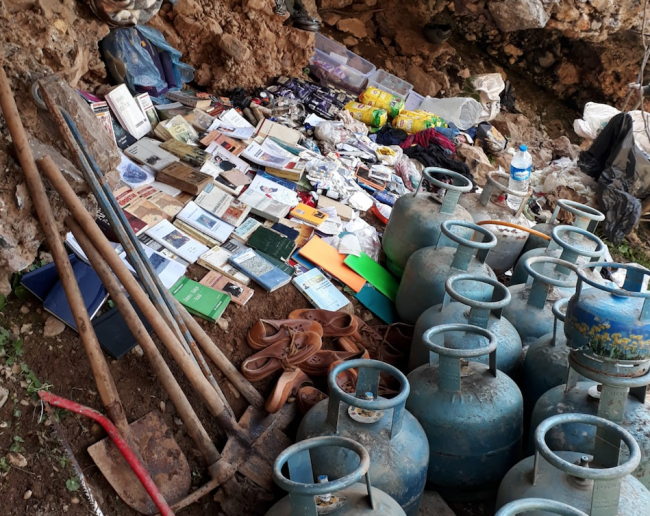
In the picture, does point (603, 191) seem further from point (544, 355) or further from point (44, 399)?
point (44, 399)

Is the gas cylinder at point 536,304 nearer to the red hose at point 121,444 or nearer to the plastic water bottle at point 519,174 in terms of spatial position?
the plastic water bottle at point 519,174

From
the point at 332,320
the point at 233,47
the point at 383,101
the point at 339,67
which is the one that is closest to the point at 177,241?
the point at 332,320

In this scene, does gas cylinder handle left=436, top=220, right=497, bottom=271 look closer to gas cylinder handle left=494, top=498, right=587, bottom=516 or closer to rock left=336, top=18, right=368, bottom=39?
gas cylinder handle left=494, top=498, right=587, bottom=516

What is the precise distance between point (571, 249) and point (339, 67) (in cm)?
442

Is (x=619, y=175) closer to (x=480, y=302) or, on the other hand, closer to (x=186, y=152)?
(x=480, y=302)

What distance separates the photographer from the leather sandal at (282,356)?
131 inches

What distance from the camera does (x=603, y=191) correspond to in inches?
234

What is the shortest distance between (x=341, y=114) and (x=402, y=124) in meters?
0.79

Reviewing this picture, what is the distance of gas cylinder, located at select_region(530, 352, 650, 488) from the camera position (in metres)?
2.42

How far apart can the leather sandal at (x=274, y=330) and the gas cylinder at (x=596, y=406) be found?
145cm

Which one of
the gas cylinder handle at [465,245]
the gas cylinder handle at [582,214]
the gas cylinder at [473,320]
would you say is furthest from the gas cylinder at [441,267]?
the gas cylinder handle at [582,214]

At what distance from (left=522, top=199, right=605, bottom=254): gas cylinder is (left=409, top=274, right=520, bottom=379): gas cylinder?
3.39 feet

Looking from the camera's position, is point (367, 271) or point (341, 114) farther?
point (341, 114)

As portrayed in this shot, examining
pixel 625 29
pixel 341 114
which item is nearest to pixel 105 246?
pixel 341 114
